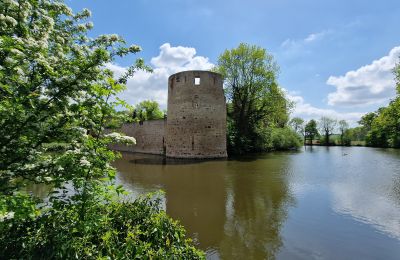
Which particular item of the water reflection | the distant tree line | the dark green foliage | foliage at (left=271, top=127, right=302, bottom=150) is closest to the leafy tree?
the distant tree line

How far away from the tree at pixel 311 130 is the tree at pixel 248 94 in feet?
139

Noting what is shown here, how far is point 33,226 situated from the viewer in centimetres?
300

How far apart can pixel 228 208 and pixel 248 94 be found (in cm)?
2053

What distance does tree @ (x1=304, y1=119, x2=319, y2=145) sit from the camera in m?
64.4

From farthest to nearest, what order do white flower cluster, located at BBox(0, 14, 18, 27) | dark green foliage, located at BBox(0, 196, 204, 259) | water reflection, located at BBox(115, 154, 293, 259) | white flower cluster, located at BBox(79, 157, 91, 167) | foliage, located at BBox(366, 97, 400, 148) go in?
1. foliage, located at BBox(366, 97, 400, 148)
2. water reflection, located at BBox(115, 154, 293, 259)
3. dark green foliage, located at BBox(0, 196, 204, 259)
4. white flower cluster, located at BBox(79, 157, 91, 167)
5. white flower cluster, located at BBox(0, 14, 18, 27)

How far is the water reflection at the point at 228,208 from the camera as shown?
14.8 feet

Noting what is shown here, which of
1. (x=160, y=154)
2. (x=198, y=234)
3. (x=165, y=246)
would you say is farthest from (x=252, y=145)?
(x=165, y=246)

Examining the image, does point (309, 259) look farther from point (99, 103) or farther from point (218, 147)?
point (218, 147)

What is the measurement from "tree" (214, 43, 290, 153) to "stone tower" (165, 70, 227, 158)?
4.49 metres

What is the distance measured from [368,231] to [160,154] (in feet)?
64.5

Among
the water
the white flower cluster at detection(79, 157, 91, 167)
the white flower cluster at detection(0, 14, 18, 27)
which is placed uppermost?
the white flower cluster at detection(0, 14, 18, 27)

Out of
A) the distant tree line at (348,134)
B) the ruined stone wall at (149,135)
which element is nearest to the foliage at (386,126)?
the distant tree line at (348,134)

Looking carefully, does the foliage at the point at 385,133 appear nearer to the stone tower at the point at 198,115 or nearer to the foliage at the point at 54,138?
the stone tower at the point at 198,115

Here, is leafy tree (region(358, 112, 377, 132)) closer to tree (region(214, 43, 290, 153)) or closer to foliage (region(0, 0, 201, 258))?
tree (region(214, 43, 290, 153))
